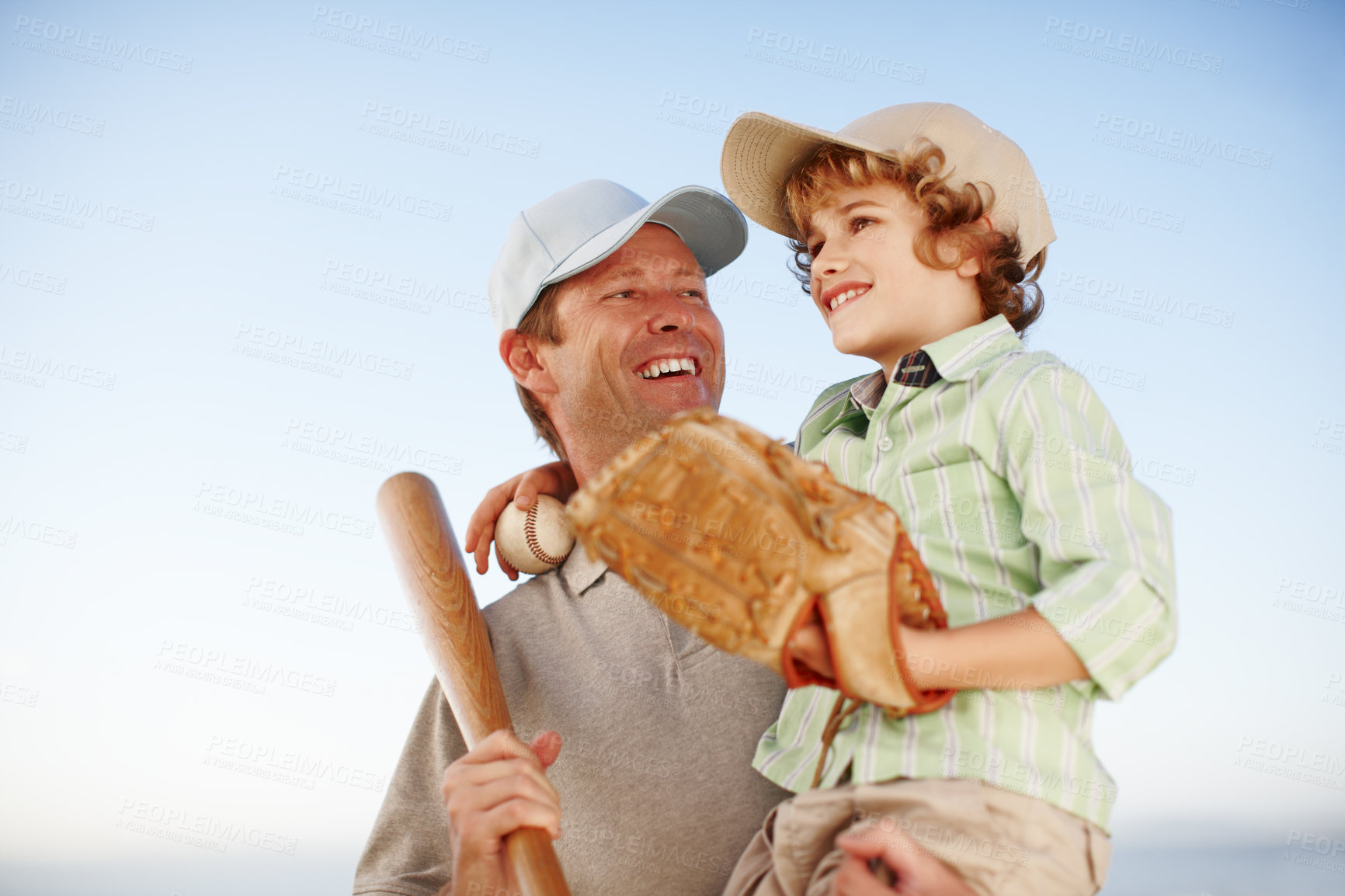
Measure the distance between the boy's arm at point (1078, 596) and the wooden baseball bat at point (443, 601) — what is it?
114cm

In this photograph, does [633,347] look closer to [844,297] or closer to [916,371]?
[844,297]

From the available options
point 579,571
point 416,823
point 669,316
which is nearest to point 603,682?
point 579,571

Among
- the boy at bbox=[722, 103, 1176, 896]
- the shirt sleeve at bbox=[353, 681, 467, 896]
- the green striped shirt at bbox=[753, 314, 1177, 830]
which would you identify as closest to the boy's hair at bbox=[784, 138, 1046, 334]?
the boy at bbox=[722, 103, 1176, 896]

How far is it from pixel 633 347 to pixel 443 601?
3.10 feet

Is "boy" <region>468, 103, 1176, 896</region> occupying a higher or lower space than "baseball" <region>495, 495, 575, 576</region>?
lower

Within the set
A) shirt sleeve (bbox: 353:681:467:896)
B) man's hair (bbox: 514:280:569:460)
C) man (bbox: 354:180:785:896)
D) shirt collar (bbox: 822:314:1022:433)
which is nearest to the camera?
shirt collar (bbox: 822:314:1022:433)

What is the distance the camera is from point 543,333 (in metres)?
2.94

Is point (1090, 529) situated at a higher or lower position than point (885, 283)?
lower

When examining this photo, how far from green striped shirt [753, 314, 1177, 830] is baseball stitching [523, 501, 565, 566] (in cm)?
115

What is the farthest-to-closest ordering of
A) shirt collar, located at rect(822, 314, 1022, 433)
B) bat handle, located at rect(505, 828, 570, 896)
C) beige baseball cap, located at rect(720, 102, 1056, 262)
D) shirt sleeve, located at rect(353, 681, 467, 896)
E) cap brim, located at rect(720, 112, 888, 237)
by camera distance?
shirt sleeve, located at rect(353, 681, 467, 896) < cap brim, located at rect(720, 112, 888, 237) < beige baseball cap, located at rect(720, 102, 1056, 262) < bat handle, located at rect(505, 828, 570, 896) < shirt collar, located at rect(822, 314, 1022, 433)

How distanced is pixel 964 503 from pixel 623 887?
4.11 feet

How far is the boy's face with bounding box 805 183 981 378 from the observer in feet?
5.61

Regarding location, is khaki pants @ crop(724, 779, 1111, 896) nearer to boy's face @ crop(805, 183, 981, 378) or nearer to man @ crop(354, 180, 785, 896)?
man @ crop(354, 180, 785, 896)

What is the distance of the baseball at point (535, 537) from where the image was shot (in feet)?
8.45
